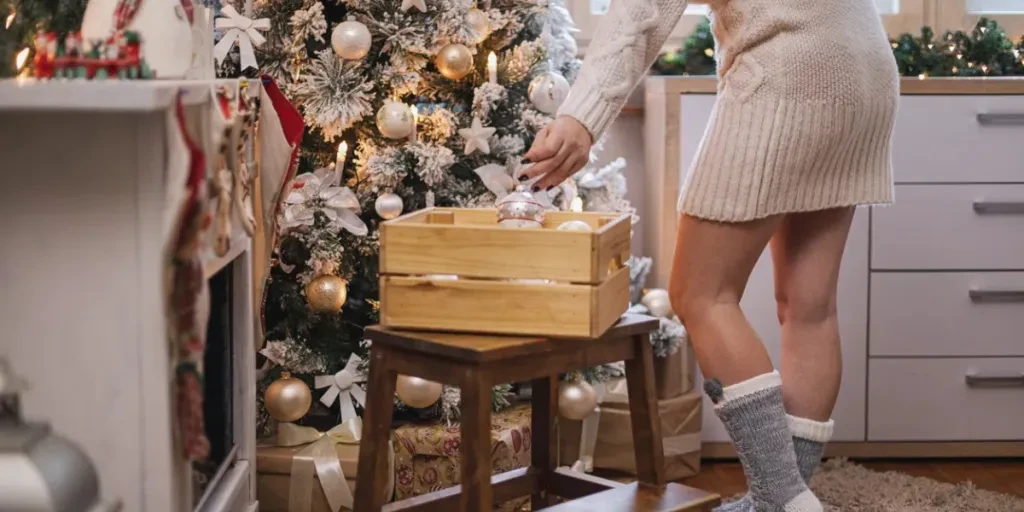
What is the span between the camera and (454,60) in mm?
2080

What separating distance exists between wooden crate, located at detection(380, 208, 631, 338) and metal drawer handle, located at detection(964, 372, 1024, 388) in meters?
1.31

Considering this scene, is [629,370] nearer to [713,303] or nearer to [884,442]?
[713,303]

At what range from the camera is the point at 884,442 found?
249 centimetres

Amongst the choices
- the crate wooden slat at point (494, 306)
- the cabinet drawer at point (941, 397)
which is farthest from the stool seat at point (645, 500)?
the cabinet drawer at point (941, 397)

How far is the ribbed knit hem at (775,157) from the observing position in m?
1.57

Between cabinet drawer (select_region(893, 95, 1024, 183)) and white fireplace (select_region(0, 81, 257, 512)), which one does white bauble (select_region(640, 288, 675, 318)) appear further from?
white fireplace (select_region(0, 81, 257, 512))

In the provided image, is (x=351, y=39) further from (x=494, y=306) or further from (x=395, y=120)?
(x=494, y=306)

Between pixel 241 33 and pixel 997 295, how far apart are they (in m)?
1.60

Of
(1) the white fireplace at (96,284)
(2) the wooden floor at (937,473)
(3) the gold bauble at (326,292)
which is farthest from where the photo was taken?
(2) the wooden floor at (937,473)

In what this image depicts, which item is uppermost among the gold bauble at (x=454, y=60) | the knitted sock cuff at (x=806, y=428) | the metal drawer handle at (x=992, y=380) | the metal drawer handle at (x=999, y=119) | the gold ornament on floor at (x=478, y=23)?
the gold ornament on floor at (x=478, y=23)

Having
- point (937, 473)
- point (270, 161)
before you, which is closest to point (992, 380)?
point (937, 473)

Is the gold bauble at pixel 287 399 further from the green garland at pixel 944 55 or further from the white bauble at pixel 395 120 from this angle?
the green garland at pixel 944 55

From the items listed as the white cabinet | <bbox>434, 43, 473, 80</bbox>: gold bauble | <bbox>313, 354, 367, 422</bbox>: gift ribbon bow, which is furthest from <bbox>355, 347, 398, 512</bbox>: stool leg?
the white cabinet

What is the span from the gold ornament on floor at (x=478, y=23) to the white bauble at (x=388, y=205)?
1.06 feet
